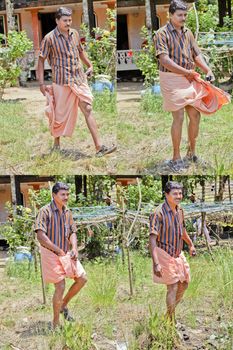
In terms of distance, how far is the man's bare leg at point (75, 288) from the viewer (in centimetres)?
518

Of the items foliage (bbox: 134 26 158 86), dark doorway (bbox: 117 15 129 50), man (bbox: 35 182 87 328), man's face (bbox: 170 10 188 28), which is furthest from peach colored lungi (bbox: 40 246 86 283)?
man's face (bbox: 170 10 188 28)

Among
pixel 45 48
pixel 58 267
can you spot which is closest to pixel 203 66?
pixel 45 48

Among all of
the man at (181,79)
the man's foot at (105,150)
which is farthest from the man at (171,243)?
the man's foot at (105,150)

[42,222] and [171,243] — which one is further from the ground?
[42,222]

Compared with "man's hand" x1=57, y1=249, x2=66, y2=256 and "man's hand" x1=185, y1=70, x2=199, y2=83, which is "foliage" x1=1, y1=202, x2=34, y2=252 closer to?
"man's hand" x1=57, y1=249, x2=66, y2=256

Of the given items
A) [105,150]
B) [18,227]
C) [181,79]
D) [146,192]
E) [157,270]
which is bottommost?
[157,270]

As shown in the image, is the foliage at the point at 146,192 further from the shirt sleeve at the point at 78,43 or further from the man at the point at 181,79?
the shirt sleeve at the point at 78,43

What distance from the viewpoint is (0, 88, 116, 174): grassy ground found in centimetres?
536

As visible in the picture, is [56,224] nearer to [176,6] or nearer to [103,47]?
[103,47]

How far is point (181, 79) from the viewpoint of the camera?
204 inches

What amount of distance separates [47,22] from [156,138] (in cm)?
84

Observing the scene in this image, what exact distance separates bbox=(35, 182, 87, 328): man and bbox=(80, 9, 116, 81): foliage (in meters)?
0.66

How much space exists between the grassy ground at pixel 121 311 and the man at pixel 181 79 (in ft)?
2.17

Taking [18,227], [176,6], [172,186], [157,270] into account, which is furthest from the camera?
[18,227]
